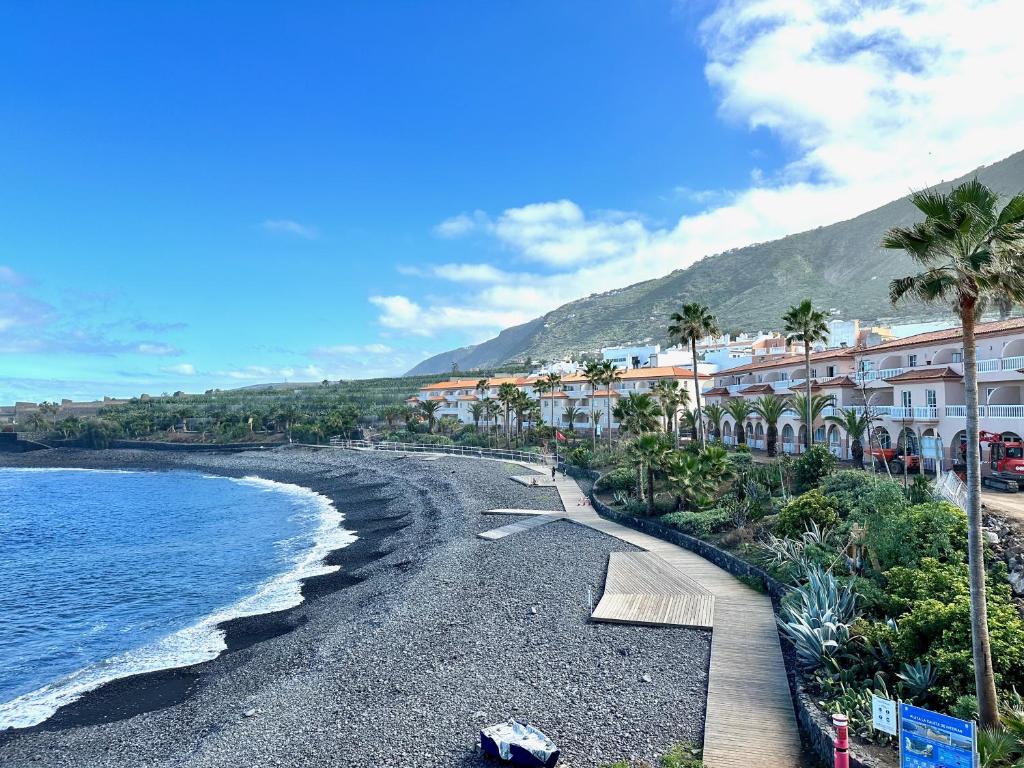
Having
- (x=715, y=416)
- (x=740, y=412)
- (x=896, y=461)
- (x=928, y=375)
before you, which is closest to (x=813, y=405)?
(x=740, y=412)

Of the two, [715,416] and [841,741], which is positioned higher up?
[715,416]

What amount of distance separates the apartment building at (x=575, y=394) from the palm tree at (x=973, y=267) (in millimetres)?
46706

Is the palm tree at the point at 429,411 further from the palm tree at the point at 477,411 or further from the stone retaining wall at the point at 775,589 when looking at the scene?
the stone retaining wall at the point at 775,589

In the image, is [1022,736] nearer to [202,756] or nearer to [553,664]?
[553,664]

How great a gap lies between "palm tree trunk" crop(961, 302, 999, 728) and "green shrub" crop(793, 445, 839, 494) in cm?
1633

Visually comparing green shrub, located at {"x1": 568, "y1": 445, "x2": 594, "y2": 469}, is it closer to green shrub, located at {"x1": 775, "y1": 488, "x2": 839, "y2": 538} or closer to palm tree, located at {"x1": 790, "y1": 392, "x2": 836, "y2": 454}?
palm tree, located at {"x1": 790, "y1": 392, "x2": 836, "y2": 454}

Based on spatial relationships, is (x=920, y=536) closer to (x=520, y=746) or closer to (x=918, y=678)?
(x=918, y=678)

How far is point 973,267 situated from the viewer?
8.30 meters

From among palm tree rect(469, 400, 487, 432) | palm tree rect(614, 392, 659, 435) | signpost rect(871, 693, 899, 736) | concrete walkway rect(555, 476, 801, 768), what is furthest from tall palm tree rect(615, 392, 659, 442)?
palm tree rect(469, 400, 487, 432)

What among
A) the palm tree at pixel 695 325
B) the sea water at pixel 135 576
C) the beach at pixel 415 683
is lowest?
the sea water at pixel 135 576

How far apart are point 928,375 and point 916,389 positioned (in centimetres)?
128

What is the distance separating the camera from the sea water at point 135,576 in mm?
19031

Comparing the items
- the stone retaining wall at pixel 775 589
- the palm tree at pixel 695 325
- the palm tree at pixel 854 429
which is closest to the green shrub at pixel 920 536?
the stone retaining wall at pixel 775 589

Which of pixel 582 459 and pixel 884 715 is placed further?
pixel 582 459
